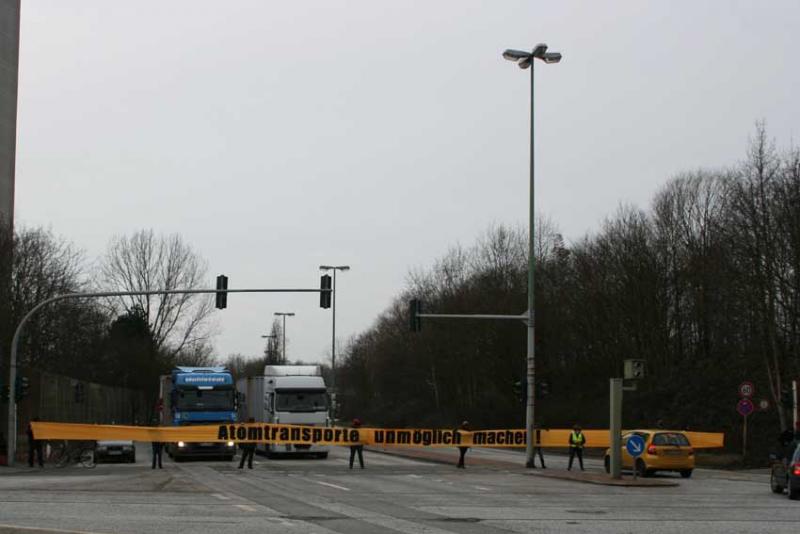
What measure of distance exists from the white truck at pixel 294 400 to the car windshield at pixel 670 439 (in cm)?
1458

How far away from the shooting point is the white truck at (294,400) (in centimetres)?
4228

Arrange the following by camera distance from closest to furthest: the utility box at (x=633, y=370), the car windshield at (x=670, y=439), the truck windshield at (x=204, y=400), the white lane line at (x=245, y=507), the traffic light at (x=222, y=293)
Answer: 1. the white lane line at (x=245, y=507)
2. the utility box at (x=633, y=370)
3. the car windshield at (x=670, y=439)
4. the traffic light at (x=222, y=293)
5. the truck windshield at (x=204, y=400)

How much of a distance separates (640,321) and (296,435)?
31.6 metres

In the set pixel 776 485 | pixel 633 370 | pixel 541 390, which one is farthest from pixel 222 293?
pixel 776 485

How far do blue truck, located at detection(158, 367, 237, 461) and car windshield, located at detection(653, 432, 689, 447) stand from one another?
16.6 metres

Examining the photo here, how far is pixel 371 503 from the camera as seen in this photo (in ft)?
69.6

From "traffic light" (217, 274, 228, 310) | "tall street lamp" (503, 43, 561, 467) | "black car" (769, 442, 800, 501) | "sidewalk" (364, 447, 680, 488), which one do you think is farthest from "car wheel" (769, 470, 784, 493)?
"traffic light" (217, 274, 228, 310)

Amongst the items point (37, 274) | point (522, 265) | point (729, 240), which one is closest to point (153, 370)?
point (37, 274)

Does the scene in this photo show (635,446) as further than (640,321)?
No

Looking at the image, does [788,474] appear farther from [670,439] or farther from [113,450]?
[113,450]

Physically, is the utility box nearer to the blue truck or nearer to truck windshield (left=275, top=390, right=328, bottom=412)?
truck windshield (left=275, top=390, right=328, bottom=412)

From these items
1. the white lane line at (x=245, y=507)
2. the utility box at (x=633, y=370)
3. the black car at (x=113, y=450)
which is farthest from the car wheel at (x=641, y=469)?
the black car at (x=113, y=450)

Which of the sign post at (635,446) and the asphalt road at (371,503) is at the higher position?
the sign post at (635,446)

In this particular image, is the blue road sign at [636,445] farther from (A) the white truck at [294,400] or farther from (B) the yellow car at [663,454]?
(A) the white truck at [294,400]
